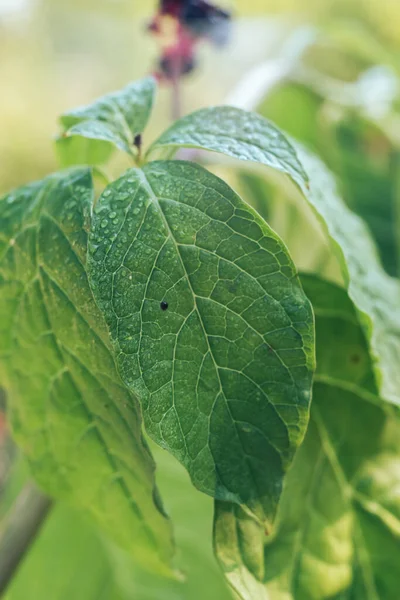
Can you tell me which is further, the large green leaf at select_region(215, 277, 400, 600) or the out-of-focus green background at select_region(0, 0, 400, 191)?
the out-of-focus green background at select_region(0, 0, 400, 191)

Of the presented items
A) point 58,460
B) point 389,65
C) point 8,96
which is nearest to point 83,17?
point 8,96

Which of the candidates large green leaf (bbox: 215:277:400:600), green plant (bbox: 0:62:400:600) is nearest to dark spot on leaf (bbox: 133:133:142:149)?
green plant (bbox: 0:62:400:600)

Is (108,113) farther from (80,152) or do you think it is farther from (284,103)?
(284,103)

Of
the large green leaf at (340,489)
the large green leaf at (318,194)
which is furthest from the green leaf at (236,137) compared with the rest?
the large green leaf at (340,489)

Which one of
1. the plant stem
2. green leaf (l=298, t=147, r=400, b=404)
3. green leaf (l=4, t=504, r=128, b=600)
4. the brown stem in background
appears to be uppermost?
the brown stem in background

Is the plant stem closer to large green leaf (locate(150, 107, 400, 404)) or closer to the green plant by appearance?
the green plant

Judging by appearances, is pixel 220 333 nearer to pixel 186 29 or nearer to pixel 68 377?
pixel 68 377

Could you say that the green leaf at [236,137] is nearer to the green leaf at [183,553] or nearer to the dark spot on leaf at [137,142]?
the dark spot on leaf at [137,142]
